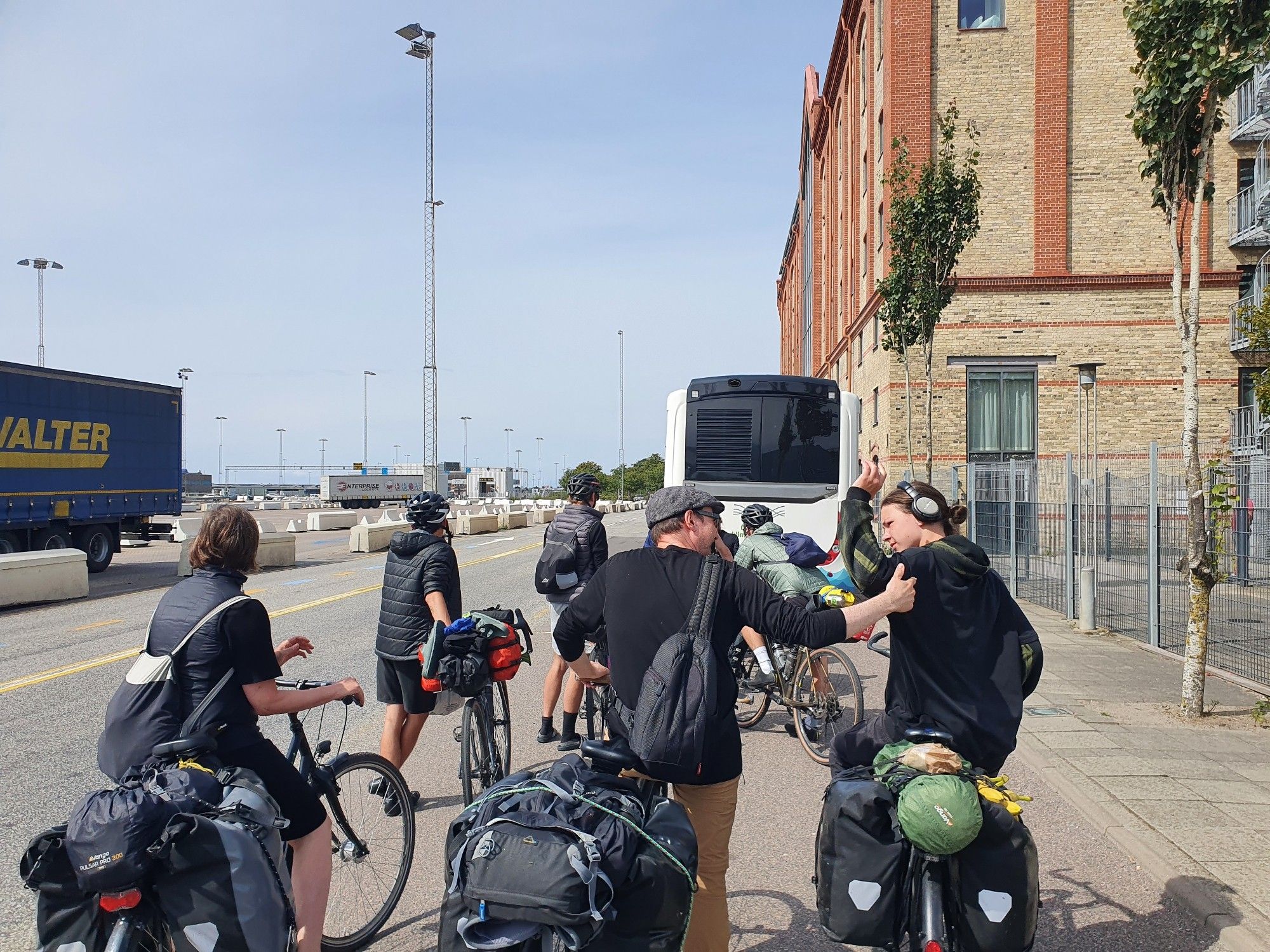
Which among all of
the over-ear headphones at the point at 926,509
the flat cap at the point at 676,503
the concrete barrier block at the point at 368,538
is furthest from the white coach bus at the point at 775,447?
the concrete barrier block at the point at 368,538

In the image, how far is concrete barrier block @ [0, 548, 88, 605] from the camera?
17.0 m

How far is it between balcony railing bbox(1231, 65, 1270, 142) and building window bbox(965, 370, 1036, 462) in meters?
7.69

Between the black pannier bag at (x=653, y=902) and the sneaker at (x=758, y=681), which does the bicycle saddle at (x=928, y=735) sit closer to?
the black pannier bag at (x=653, y=902)

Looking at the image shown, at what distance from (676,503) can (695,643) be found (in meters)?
0.51

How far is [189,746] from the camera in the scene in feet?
10.6

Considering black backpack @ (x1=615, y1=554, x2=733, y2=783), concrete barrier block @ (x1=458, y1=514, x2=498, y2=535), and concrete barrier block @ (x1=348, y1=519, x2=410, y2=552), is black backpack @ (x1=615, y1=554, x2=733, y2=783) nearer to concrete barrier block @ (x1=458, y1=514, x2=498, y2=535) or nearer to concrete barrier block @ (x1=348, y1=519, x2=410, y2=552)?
concrete barrier block @ (x1=348, y1=519, x2=410, y2=552)

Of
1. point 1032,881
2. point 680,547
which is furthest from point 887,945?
point 680,547

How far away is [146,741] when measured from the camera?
329cm

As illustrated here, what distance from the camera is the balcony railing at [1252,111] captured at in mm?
24141

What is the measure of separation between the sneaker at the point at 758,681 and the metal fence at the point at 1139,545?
389cm

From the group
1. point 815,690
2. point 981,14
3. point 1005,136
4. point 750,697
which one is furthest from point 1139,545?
point 981,14

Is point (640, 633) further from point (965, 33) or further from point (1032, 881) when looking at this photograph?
point (965, 33)

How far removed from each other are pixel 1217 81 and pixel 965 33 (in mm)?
20919

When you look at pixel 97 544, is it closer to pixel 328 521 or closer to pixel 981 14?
pixel 328 521
